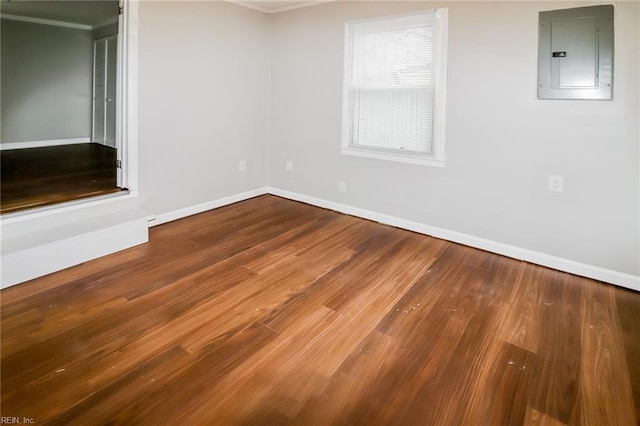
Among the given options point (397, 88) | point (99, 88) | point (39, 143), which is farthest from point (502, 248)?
point (39, 143)

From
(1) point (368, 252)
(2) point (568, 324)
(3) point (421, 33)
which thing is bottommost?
(2) point (568, 324)

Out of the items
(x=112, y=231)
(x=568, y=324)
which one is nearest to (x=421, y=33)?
(x=568, y=324)

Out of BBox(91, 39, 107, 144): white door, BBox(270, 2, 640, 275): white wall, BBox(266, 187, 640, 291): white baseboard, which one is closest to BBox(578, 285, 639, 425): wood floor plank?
BBox(266, 187, 640, 291): white baseboard

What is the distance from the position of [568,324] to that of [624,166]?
4.01 feet

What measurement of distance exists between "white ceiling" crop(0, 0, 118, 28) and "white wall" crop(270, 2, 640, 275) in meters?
3.30

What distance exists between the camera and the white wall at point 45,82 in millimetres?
6270

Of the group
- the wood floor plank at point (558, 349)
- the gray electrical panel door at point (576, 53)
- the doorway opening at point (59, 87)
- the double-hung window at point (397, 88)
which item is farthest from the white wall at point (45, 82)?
the wood floor plank at point (558, 349)

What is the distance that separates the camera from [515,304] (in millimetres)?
2445

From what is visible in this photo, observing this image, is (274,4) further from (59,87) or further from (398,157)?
(59,87)

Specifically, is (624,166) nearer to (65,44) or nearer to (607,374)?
(607,374)

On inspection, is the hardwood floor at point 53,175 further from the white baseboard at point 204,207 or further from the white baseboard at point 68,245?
the white baseboard at point 204,207

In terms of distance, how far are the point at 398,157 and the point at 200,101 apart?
2089 millimetres

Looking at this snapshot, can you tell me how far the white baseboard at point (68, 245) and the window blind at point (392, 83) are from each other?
7.57 feet

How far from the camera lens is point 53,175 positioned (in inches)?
166
